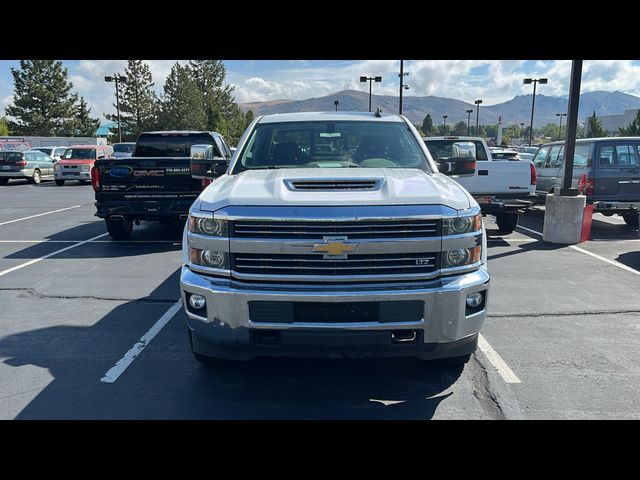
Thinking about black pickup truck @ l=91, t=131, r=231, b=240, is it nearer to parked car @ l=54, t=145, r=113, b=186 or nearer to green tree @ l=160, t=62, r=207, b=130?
parked car @ l=54, t=145, r=113, b=186

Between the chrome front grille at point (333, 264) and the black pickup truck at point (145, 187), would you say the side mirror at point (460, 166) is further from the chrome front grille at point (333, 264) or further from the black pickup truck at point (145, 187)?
the black pickup truck at point (145, 187)

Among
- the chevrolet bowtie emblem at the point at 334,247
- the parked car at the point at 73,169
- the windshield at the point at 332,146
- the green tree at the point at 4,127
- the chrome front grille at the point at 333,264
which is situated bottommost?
the parked car at the point at 73,169

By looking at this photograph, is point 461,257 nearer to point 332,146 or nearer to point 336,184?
point 336,184

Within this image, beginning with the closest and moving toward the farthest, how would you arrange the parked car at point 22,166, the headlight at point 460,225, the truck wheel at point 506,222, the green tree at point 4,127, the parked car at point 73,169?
the headlight at point 460,225 < the truck wheel at point 506,222 < the parked car at point 73,169 < the parked car at point 22,166 < the green tree at point 4,127

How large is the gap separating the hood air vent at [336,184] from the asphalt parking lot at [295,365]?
1.48 meters

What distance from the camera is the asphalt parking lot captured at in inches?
148

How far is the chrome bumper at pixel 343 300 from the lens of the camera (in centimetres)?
341

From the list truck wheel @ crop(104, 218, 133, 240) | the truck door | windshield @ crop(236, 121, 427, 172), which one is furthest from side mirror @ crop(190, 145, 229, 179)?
the truck door

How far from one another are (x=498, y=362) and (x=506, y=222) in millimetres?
7028

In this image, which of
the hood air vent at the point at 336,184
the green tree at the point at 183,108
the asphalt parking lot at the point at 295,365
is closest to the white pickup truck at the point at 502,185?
the asphalt parking lot at the point at 295,365
